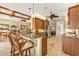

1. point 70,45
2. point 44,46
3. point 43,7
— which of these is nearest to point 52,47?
point 44,46

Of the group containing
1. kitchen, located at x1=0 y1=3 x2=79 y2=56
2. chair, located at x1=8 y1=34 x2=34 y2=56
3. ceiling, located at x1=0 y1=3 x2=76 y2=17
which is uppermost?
ceiling, located at x1=0 y1=3 x2=76 y2=17

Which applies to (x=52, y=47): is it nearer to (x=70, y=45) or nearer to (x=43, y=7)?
(x=70, y=45)

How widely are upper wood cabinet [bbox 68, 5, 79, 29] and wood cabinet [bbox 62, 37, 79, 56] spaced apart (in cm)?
25

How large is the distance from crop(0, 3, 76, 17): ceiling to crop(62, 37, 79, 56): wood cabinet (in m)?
0.48

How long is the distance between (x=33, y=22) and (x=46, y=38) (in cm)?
38

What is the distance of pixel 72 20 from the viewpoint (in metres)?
2.16

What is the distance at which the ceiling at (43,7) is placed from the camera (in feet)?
6.92

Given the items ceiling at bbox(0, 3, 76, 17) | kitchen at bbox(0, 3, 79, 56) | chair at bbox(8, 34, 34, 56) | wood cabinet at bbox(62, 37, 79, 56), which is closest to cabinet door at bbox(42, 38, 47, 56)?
kitchen at bbox(0, 3, 79, 56)

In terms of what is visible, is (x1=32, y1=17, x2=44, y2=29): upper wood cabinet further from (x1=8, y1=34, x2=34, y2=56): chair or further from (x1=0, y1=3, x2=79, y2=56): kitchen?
(x1=8, y1=34, x2=34, y2=56): chair

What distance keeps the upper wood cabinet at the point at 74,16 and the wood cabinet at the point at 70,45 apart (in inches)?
9.7

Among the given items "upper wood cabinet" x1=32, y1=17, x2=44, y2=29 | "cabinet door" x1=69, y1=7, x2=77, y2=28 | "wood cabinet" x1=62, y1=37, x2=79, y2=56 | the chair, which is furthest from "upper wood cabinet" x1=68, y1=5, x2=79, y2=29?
the chair

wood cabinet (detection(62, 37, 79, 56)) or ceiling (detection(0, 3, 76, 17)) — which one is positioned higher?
ceiling (detection(0, 3, 76, 17))

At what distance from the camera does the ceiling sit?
2109 millimetres

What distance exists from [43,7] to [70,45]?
857 millimetres
